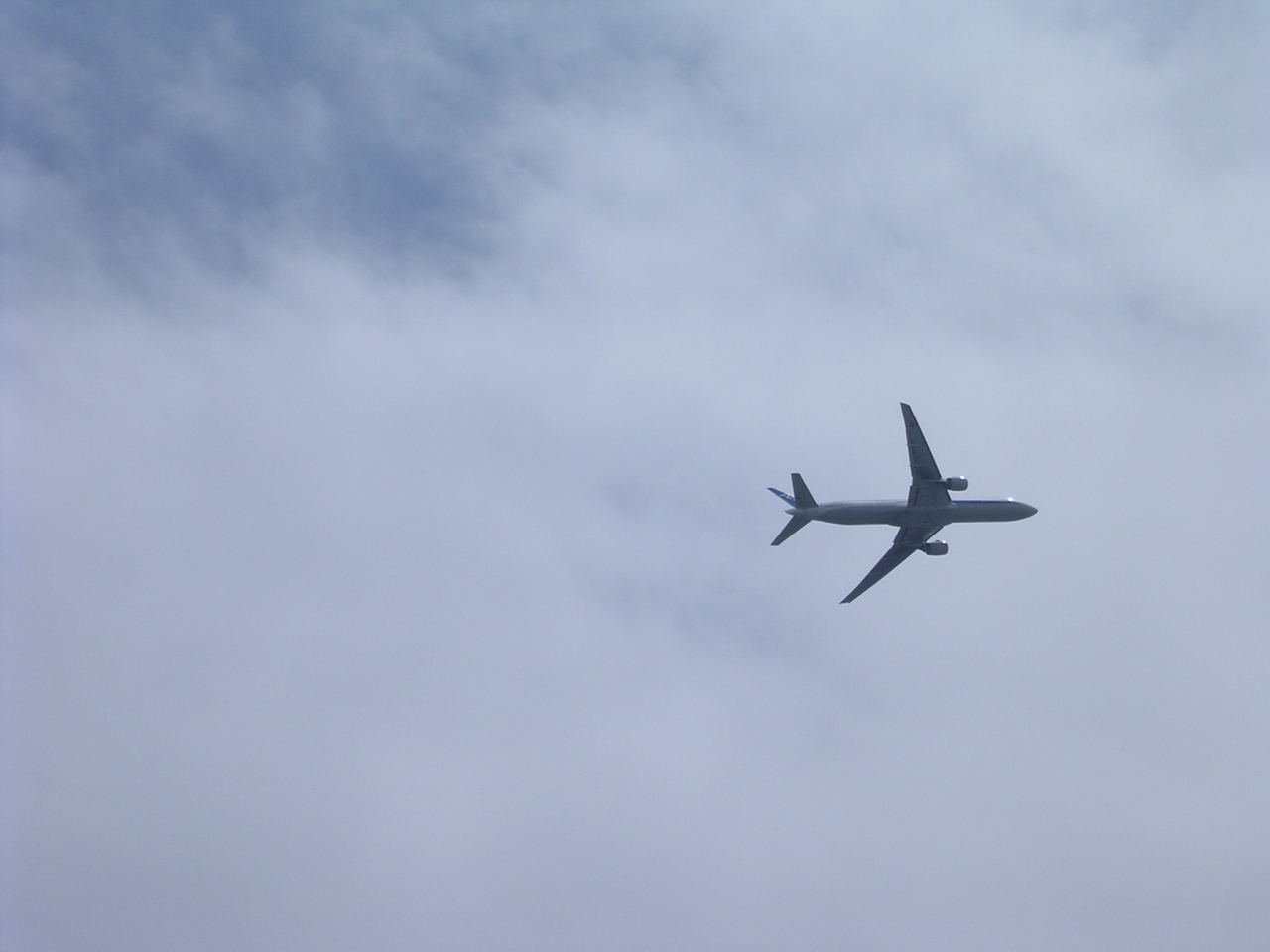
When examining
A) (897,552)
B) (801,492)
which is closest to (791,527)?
(801,492)

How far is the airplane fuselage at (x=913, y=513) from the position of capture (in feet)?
360

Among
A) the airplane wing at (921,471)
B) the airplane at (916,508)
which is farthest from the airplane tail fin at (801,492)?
the airplane wing at (921,471)

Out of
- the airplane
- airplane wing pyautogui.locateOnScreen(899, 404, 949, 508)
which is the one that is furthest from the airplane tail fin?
airplane wing pyautogui.locateOnScreen(899, 404, 949, 508)

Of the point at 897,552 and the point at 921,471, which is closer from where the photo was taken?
the point at 921,471

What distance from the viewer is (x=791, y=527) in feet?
360

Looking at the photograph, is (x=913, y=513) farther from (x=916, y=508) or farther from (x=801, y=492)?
(x=801, y=492)

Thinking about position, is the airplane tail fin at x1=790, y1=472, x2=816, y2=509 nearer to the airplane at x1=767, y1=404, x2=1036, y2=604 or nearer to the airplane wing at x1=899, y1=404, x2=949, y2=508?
the airplane at x1=767, y1=404, x2=1036, y2=604

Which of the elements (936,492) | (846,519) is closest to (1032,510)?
(936,492)

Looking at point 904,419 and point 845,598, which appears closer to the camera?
point 904,419

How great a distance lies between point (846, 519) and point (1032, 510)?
62.2ft

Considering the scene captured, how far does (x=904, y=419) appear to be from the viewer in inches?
4385

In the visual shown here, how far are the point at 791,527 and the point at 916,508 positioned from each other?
11.9 metres

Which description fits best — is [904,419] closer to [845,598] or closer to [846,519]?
[846,519]

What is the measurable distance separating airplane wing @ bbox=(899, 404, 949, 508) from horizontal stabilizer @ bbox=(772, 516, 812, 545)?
10546 mm
